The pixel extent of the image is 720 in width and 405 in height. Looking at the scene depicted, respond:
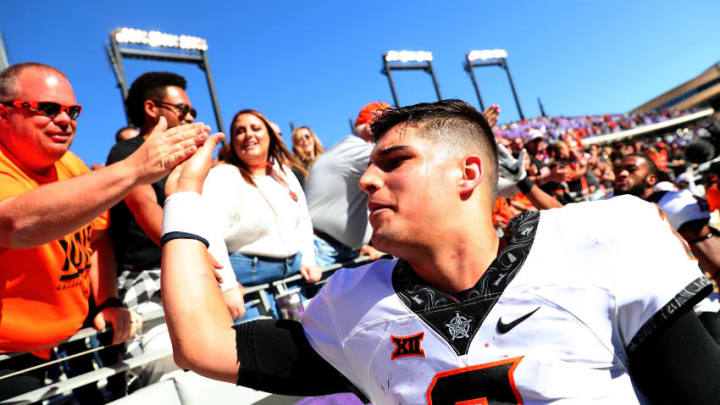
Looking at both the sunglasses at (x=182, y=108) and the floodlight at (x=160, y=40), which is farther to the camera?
the floodlight at (x=160, y=40)

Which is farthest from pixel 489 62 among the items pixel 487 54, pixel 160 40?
pixel 160 40

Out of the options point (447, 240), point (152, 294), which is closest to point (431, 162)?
point (447, 240)

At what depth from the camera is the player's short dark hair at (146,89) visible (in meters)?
3.16

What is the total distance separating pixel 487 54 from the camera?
51781 mm

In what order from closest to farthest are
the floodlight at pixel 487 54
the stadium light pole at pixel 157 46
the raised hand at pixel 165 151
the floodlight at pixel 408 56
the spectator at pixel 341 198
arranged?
the raised hand at pixel 165 151
the spectator at pixel 341 198
the stadium light pole at pixel 157 46
the floodlight at pixel 408 56
the floodlight at pixel 487 54

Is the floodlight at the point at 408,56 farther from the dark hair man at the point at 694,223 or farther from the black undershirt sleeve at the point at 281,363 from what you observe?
the black undershirt sleeve at the point at 281,363

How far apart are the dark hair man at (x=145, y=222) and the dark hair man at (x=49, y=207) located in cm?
20

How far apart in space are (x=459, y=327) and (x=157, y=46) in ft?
93.9

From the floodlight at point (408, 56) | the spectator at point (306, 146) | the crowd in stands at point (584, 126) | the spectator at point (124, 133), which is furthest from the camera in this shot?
the floodlight at point (408, 56)

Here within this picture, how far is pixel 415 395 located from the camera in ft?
4.38

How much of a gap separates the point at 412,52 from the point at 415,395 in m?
46.3

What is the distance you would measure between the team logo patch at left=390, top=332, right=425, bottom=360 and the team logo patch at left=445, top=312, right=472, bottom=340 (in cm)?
9

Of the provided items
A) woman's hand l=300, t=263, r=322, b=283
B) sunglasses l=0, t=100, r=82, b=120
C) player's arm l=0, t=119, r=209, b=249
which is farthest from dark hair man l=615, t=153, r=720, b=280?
sunglasses l=0, t=100, r=82, b=120

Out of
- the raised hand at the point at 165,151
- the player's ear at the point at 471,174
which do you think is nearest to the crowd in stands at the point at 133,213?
the raised hand at the point at 165,151
